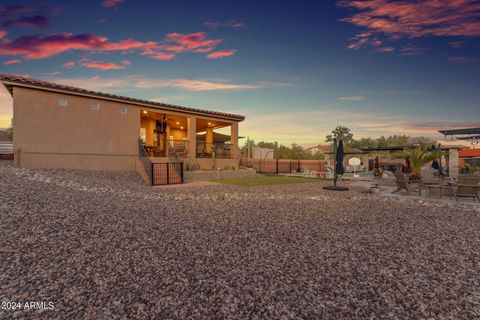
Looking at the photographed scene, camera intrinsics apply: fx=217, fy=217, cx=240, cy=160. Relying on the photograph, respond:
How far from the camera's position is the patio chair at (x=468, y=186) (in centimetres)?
830

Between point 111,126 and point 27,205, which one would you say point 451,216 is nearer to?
point 27,205

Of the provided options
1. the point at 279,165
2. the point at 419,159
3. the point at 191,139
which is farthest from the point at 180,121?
the point at 419,159

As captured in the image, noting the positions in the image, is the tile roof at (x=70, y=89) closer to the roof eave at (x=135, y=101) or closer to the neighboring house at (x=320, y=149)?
the roof eave at (x=135, y=101)

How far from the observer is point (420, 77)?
655 inches

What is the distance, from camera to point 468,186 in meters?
8.43

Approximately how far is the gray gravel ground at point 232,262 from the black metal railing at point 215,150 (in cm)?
1175

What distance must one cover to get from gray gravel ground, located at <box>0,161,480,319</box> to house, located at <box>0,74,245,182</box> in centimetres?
645

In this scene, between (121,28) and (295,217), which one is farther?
(121,28)

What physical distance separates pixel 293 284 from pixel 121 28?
607 inches

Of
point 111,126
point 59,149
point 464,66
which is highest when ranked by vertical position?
point 464,66

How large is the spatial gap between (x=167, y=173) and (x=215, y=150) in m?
6.22

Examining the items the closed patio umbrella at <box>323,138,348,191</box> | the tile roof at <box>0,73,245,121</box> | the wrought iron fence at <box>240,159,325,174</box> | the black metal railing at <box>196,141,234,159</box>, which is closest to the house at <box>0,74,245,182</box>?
the tile roof at <box>0,73,245,121</box>

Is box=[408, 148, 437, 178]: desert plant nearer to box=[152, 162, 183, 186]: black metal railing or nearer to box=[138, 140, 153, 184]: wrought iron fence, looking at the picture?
box=[152, 162, 183, 186]: black metal railing

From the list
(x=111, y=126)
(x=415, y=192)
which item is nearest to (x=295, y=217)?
(x=415, y=192)
